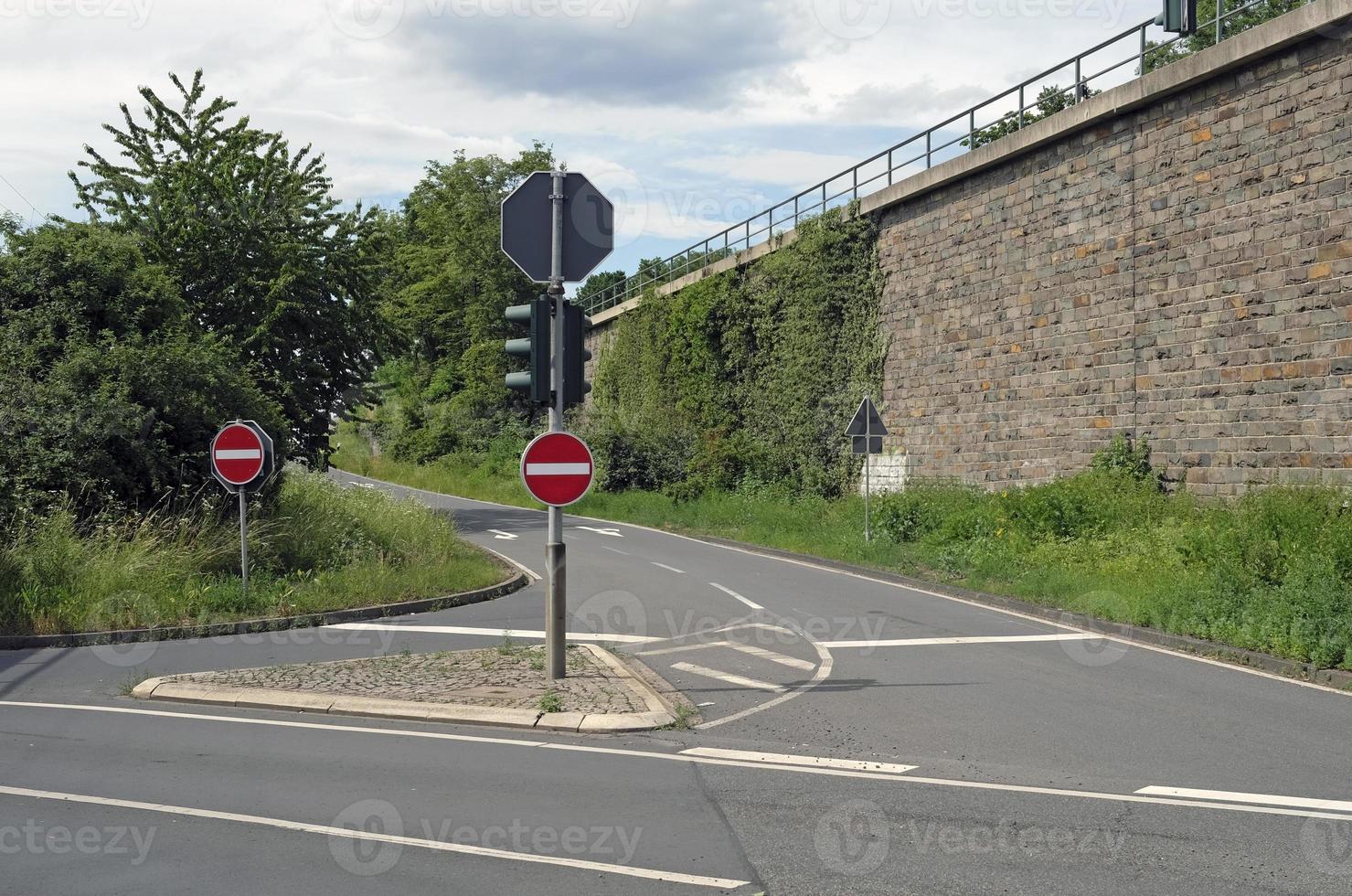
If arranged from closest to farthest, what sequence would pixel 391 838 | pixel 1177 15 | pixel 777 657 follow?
1. pixel 391 838
2. pixel 777 657
3. pixel 1177 15

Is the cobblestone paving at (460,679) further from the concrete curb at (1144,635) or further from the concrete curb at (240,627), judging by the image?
the concrete curb at (1144,635)

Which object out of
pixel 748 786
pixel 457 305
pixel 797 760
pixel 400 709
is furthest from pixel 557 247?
pixel 457 305

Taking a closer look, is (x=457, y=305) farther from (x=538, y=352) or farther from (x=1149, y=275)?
(x=538, y=352)

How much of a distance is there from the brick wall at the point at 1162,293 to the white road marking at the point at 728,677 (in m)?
8.77

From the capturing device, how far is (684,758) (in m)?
7.59

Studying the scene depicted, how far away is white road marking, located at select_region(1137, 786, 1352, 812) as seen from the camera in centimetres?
632

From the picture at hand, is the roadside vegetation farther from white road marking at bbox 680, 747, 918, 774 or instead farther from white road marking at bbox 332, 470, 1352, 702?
white road marking at bbox 680, 747, 918, 774

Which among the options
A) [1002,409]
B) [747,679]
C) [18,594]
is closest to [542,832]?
[747,679]

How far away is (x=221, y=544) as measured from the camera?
1658cm

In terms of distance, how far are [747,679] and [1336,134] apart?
10747 mm

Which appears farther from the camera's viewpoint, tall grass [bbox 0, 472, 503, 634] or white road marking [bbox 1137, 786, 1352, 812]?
Result: tall grass [bbox 0, 472, 503, 634]

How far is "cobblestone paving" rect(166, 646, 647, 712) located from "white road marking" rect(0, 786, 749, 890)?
2.86m

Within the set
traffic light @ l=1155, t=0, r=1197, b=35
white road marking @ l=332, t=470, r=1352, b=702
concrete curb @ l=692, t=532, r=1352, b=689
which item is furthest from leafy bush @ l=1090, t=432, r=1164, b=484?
traffic light @ l=1155, t=0, r=1197, b=35

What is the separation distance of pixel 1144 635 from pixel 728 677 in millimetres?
5035
